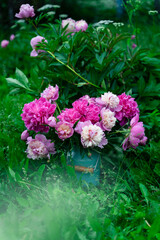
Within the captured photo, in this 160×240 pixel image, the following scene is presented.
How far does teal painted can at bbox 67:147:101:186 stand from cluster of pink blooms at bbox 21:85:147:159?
0.12 m

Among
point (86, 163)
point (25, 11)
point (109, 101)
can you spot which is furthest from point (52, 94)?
point (25, 11)

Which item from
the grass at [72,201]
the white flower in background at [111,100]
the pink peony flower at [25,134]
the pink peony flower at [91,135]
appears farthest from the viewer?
the pink peony flower at [25,134]

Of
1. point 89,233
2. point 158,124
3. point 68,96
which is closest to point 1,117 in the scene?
point 68,96

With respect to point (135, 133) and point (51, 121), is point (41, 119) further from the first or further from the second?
point (135, 133)

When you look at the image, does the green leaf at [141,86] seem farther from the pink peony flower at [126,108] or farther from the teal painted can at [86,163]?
the teal painted can at [86,163]

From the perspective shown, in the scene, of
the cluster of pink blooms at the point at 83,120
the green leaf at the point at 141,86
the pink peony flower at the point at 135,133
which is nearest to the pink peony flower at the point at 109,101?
the cluster of pink blooms at the point at 83,120

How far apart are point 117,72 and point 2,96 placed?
4.64ft

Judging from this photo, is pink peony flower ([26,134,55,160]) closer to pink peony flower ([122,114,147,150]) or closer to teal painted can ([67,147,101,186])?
teal painted can ([67,147,101,186])

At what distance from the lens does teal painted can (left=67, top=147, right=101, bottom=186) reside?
1467 mm

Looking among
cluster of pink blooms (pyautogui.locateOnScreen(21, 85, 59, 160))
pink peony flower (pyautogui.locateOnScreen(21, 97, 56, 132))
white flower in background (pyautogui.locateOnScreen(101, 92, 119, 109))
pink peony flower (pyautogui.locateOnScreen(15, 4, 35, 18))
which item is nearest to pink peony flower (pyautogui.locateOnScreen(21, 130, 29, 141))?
cluster of pink blooms (pyautogui.locateOnScreen(21, 85, 59, 160))

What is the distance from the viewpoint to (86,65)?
1.73 metres

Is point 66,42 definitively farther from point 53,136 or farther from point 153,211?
point 153,211

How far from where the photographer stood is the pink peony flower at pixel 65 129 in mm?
1315

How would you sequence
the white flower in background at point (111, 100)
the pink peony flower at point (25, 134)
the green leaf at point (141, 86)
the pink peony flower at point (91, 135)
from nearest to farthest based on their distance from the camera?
the pink peony flower at point (91, 135), the white flower in background at point (111, 100), the pink peony flower at point (25, 134), the green leaf at point (141, 86)
